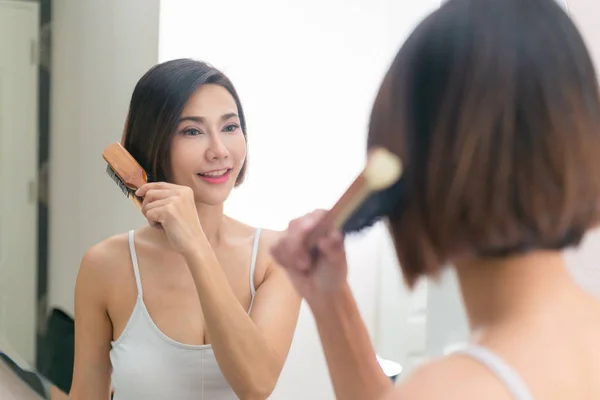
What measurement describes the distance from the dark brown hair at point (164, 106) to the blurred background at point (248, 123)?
0.04 ft

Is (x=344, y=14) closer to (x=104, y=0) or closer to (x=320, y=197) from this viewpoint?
(x=320, y=197)

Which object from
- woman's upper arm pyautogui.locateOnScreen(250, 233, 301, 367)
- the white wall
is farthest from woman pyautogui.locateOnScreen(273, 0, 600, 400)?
the white wall

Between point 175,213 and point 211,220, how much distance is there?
37 millimetres

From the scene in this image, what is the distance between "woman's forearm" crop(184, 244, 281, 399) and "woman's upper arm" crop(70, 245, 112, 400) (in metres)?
0.11

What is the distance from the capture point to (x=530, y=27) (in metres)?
0.30

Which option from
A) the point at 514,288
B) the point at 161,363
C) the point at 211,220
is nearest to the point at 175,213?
the point at 211,220

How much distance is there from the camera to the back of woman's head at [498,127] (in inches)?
11.6

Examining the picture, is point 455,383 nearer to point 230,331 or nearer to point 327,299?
point 327,299

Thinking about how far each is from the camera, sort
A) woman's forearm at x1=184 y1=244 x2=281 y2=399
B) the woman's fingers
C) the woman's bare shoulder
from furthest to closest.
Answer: woman's forearm at x1=184 y1=244 x2=281 y2=399 < the woman's fingers < the woman's bare shoulder

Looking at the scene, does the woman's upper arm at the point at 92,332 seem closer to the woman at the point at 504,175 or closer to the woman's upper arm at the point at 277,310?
the woman's upper arm at the point at 277,310

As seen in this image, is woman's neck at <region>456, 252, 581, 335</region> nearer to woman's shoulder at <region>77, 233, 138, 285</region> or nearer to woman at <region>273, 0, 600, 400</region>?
woman at <region>273, 0, 600, 400</region>

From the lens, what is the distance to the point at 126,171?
556 mm

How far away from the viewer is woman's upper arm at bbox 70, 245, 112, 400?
583mm

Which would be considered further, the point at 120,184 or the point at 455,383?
the point at 120,184
